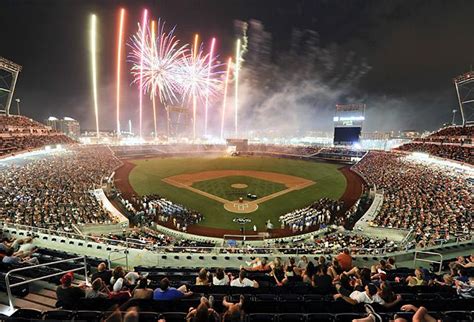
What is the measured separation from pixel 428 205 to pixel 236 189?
2345 cm

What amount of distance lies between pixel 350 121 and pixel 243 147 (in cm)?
3780

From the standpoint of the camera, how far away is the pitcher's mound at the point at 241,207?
2795 cm

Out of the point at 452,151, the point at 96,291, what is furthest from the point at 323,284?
the point at 452,151

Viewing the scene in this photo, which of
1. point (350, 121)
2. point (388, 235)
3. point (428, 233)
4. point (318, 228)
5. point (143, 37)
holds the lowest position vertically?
point (318, 228)

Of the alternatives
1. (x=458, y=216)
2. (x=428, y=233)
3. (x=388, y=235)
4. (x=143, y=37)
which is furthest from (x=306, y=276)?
(x=143, y=37)

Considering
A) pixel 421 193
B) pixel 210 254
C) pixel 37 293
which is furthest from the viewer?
pixel 421 193

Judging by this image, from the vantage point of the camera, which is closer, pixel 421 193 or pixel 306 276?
pixel 306 276

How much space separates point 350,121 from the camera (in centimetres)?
7925

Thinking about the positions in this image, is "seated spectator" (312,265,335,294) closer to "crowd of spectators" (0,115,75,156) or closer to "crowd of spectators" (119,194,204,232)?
"crowd of spectators" (119,194,204,232)

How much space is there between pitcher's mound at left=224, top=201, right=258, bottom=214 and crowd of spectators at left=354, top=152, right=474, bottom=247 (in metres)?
13.0

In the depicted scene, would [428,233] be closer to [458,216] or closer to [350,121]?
[458,216]

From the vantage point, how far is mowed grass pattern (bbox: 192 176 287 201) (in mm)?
34566

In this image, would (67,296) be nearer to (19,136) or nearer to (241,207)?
(241,207)

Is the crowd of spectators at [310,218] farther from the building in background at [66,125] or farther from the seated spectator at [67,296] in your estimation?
the building in background at [66,125]
